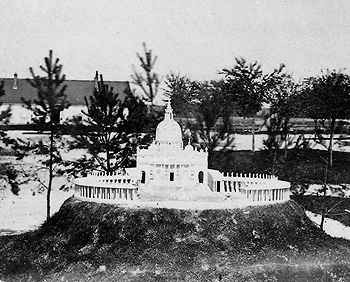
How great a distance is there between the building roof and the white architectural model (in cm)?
4437

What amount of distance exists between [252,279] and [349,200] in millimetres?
22990

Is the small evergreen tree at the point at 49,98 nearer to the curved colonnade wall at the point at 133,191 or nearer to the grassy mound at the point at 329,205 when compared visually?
the curved colonnade wall at the point at 133,191

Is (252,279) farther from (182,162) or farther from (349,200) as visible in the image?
(349,200)

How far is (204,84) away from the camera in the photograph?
88.7 metres

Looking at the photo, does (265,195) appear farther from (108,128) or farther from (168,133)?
(108,128)

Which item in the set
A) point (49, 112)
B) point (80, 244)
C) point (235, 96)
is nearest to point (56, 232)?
point (80, 244)

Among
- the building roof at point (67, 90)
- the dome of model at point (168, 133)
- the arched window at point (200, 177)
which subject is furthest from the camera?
the building roof at point (67, 90)

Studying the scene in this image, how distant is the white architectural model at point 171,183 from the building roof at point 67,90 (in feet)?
146

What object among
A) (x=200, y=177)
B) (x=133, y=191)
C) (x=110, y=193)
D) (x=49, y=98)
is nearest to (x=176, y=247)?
(x=133, y=191)

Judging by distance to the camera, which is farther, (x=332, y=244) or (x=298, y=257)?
(x=332, y=244)

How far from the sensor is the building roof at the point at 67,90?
81.6 m

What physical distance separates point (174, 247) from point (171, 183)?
6.12 metres

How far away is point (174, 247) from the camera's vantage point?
3275 cm

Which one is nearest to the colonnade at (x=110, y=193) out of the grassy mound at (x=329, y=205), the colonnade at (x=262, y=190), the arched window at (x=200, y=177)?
the arched window at (x=200, y=177)
